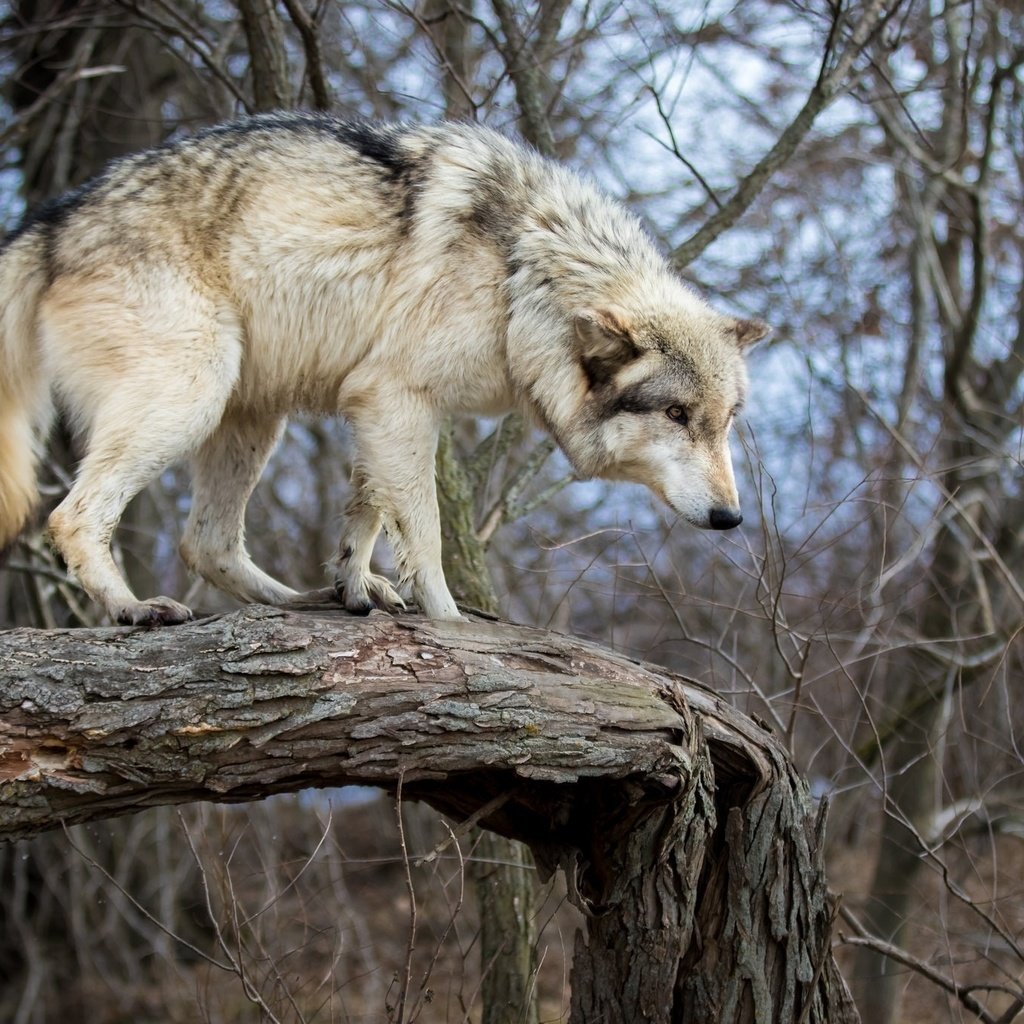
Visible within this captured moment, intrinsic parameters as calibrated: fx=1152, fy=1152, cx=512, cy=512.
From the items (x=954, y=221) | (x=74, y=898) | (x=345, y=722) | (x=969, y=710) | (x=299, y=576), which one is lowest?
(x=74, y=898)

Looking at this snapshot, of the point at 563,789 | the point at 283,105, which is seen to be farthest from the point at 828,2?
the point at 563,789

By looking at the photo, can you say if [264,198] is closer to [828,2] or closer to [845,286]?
[828,2]

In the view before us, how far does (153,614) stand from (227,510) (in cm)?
127

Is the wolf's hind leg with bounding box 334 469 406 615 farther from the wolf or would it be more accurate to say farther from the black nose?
the black nose

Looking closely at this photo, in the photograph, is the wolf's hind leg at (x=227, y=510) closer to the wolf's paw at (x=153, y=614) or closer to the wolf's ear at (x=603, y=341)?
the wolf's paw at (x=153, y=614)

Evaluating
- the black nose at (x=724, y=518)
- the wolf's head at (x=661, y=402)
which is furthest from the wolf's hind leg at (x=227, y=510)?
the black nose at (x=724, y=518)

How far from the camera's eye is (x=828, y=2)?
576cm

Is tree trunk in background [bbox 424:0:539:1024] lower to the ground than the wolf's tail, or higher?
lower

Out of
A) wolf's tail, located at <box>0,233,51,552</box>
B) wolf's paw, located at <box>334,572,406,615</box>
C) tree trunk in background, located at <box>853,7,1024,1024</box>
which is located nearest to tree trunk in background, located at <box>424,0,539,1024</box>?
wolf's paw, located at <box>334,572,406,615</box>

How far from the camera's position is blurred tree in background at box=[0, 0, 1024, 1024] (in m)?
6.77

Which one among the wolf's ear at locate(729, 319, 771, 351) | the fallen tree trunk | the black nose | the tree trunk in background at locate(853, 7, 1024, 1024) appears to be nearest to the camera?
the fallen tree trunk

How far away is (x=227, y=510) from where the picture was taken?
17.1ft

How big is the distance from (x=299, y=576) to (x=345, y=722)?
7.20 m

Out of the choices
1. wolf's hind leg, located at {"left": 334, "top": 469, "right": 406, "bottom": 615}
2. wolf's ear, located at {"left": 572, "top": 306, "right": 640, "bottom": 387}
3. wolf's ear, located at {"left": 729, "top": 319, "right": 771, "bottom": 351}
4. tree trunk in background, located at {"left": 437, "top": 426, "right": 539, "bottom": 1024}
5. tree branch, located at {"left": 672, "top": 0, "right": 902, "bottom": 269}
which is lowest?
tree trunk in background, located at {"left": 437, "top": 426, "right": 539, "bottom": 1024}
